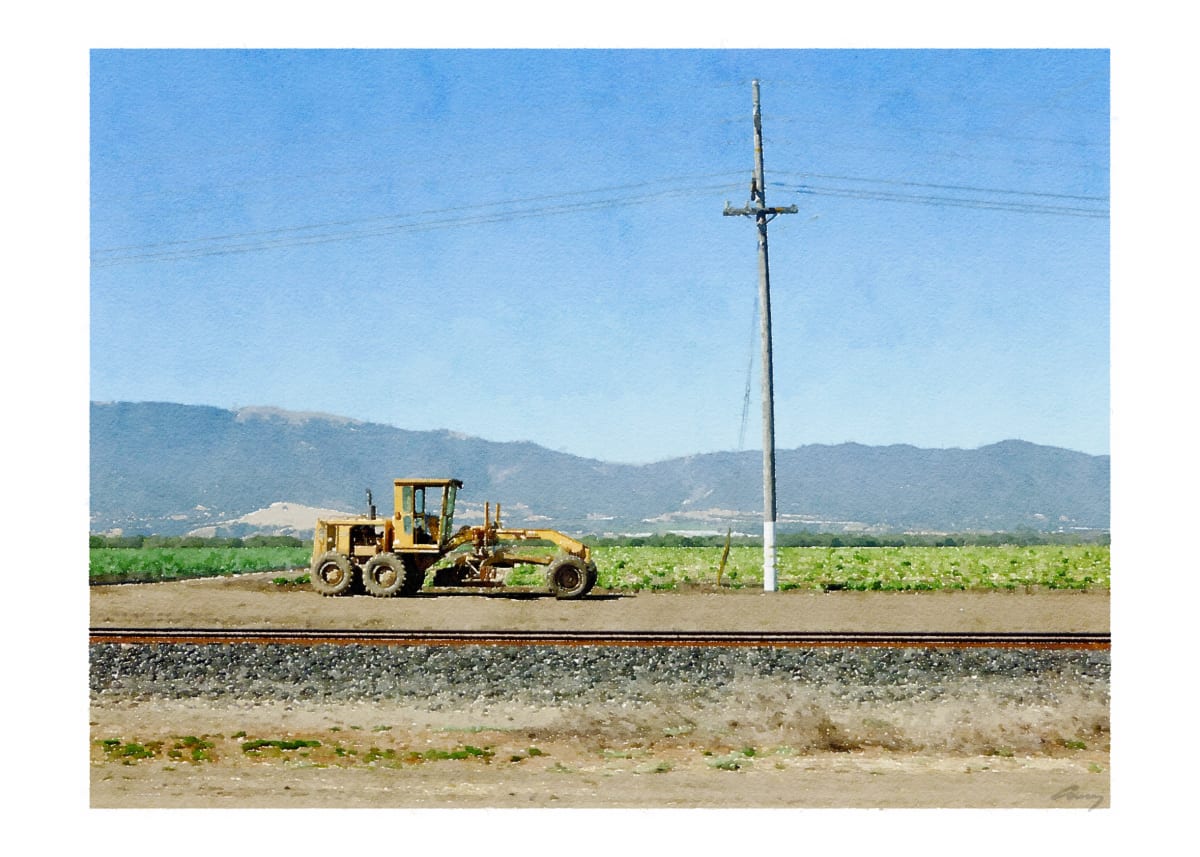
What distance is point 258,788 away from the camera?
35.6 feet

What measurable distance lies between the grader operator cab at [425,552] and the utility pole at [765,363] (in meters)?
2.99

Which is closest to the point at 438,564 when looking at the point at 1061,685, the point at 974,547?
the point at 1061,685

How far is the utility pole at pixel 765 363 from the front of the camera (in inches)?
666

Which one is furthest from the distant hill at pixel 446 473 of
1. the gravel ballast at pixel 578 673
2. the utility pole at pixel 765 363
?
the gravel ballast at pixel 578 673

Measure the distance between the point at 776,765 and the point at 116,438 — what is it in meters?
10.2

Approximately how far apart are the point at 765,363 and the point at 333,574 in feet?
27.1

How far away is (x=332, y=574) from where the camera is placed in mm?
19047

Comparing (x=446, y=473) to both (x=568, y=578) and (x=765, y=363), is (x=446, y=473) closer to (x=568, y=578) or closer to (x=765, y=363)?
(x=568, y=578)

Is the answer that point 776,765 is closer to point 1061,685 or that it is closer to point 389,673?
point 1061,685

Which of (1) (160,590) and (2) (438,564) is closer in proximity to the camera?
(2) (438,564)

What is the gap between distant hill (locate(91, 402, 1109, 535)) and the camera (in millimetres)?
15609

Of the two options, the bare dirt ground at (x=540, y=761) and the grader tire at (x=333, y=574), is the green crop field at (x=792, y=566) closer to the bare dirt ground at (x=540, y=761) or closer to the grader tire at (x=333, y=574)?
the grader tire at (x=333, y=574)
